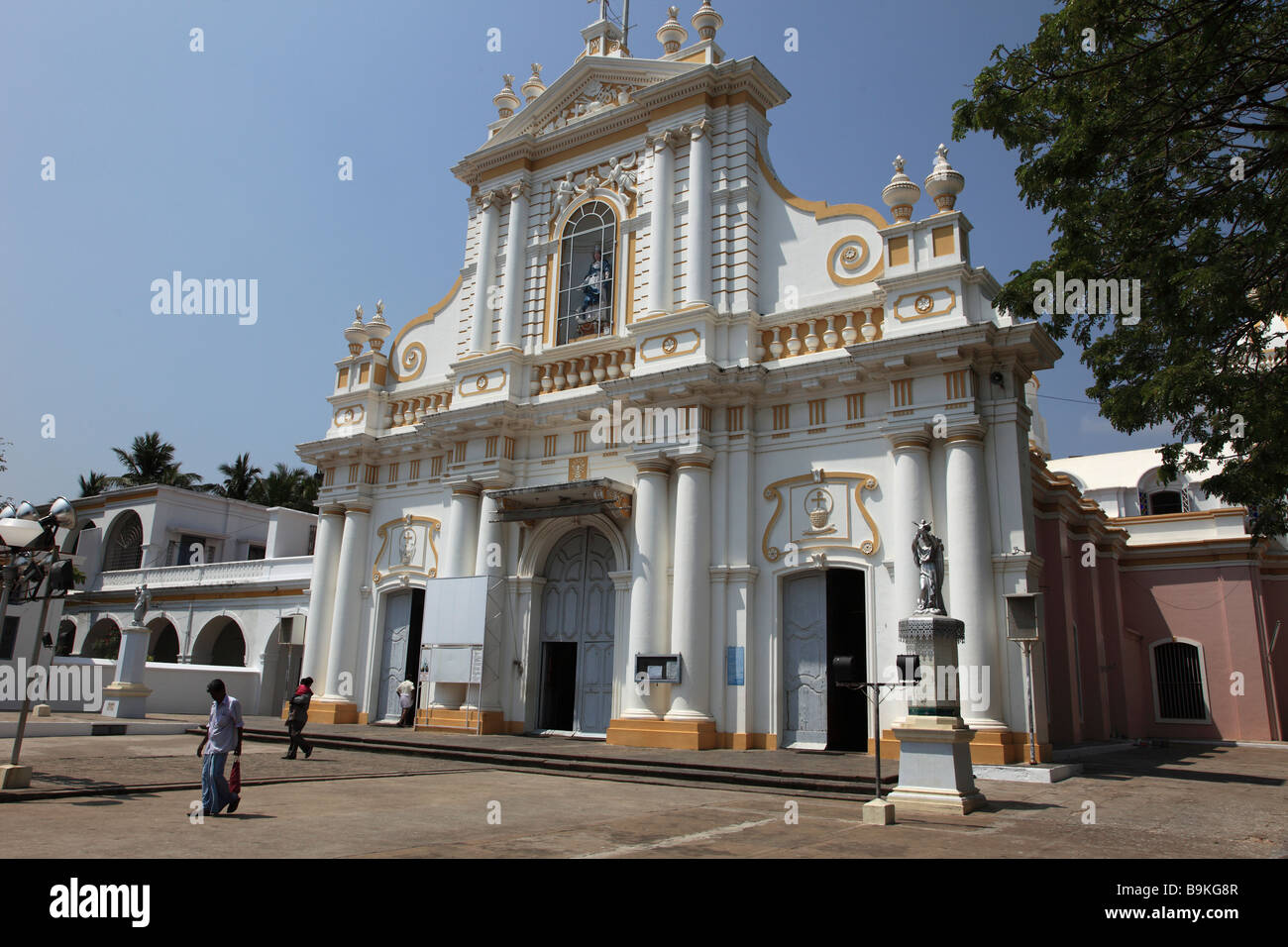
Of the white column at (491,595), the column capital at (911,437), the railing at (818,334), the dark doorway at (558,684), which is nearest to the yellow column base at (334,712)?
the white column at (491,595)

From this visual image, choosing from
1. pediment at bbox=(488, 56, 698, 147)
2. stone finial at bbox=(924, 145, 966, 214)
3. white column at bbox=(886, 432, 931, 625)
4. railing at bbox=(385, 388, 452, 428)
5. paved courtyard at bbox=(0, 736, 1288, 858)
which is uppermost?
pediment at bbox=(488, 56, 698, 147)

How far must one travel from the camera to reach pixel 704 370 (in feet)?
51.7

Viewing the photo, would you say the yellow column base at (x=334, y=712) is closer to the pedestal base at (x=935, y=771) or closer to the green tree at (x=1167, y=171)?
the pedestal base at (x=935, y=771)

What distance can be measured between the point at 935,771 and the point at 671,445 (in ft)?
27.2

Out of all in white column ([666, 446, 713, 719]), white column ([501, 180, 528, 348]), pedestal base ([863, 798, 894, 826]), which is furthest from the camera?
white column ([501, 180, 528, 348])

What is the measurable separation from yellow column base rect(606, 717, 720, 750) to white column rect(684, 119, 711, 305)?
7514 millimetres

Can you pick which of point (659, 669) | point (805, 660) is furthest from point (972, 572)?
point (659, 669)

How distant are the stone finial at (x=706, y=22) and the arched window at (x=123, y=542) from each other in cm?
2821

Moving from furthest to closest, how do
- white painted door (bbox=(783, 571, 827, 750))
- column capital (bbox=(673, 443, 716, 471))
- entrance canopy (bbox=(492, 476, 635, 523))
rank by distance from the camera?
entrance canopy (bbox=(492, 476, 635, 523)) → column capital (bbox=(673, 443, 716, 471)) → white painted door (bbox=(783, 571, 827, 750))

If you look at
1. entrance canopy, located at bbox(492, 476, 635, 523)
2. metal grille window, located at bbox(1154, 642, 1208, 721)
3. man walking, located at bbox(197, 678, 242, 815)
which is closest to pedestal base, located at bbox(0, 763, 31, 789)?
man walking, located at bbox(197, 678, 242, 815)

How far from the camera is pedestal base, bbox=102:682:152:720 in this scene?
19.3m

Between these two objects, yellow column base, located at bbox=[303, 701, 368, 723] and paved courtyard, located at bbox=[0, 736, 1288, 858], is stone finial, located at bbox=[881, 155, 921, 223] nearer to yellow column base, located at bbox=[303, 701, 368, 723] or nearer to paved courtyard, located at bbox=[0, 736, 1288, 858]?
paved courtyard, located at bbox=[0, 736, 1288, 858]

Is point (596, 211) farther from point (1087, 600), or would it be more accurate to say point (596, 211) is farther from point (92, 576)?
point (92, 576)
